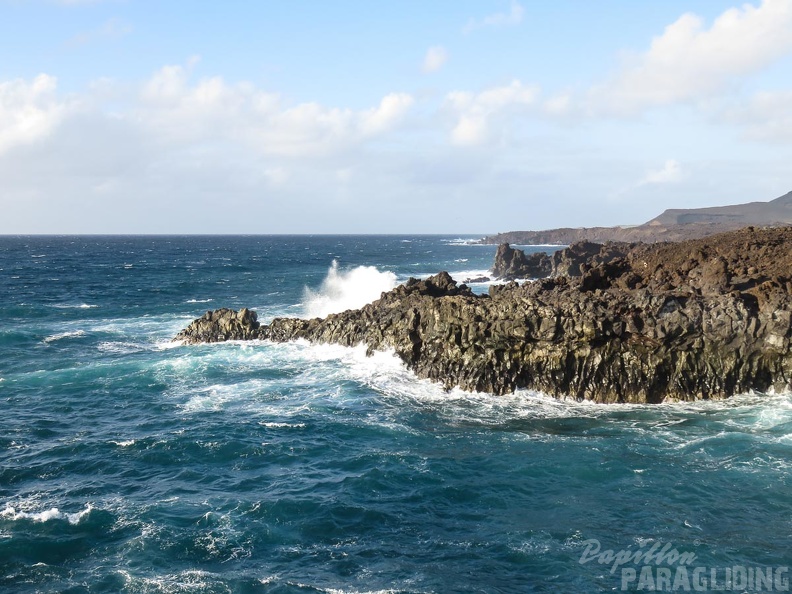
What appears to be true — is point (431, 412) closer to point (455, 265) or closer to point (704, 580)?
point (704, 580)

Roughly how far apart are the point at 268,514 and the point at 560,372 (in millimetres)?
17394

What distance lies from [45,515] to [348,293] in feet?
159

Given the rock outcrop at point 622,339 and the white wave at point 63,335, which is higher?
the rock outcrop at point 622,339

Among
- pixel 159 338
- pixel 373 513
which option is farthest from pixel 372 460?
pixel 159 338

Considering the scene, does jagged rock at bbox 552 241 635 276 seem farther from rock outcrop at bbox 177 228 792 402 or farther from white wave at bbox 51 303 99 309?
white wave at bbox 51 303 99 309

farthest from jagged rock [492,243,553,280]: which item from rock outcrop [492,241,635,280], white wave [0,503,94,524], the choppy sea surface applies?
white wave [0,503,94,524]

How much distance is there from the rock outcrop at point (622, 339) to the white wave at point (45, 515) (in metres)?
19.3

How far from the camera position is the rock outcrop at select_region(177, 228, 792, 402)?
30500mm

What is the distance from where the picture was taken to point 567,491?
2152cm

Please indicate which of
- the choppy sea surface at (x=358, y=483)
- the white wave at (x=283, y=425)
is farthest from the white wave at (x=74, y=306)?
the white wave at (x=283, y=425)

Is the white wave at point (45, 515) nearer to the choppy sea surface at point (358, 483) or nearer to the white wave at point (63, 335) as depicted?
the choppy sea surface at point (358, 483)

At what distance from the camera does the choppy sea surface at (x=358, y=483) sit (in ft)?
56.2

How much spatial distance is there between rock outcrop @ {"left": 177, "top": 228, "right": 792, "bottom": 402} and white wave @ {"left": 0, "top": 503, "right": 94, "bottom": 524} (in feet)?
63.4

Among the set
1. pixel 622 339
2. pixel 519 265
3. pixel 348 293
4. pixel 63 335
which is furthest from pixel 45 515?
pixel 519 265
